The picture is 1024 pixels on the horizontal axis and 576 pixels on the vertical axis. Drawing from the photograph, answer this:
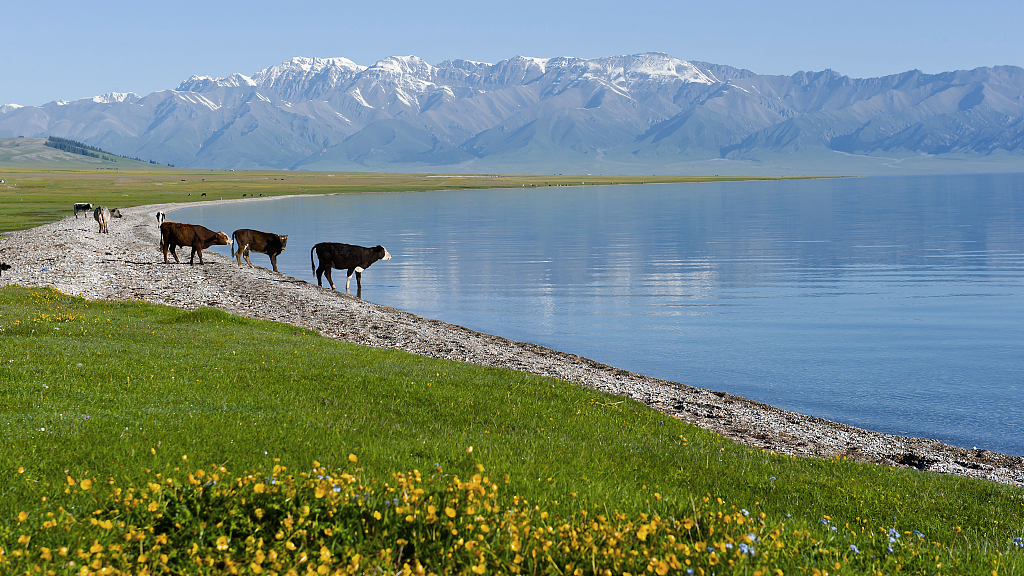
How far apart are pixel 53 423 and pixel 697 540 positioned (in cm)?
875

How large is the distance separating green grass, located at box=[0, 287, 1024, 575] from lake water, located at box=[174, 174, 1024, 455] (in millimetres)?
11092

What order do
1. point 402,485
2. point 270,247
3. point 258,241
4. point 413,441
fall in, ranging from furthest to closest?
point 270,247
point 258,241
point 413,441
point 402,485

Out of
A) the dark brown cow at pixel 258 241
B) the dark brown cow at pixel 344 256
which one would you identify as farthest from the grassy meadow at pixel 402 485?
the dark brown cow at pixel 258 241

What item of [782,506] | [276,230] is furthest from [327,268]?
[276,230]

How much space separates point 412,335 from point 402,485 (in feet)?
71.2

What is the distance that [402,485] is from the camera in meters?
7.73

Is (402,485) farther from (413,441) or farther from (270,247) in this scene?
(270,247)

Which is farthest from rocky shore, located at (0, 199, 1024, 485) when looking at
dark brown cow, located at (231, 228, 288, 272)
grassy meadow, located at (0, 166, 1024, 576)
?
grassy meadow, located at (0, 166, 1024, 576)

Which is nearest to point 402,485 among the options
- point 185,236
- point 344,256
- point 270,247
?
point 344,256

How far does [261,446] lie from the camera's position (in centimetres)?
1011

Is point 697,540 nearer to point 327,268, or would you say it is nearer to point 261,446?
point 261,446

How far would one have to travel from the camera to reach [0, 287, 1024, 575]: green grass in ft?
29.5

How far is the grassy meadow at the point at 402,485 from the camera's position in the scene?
6.71 m

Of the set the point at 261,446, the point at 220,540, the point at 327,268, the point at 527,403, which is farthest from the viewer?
the point at 327,268
